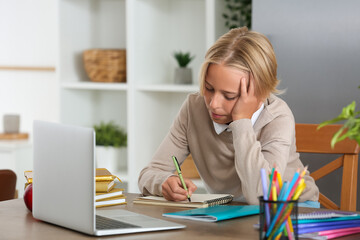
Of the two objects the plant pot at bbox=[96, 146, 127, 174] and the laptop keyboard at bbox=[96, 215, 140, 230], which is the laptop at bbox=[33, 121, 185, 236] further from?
the plant pot at bbox=[96, 146, 127, 174]

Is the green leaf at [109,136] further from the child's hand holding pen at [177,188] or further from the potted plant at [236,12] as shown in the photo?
the child's hand holding pen at [177,188]

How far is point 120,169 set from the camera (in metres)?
3.51

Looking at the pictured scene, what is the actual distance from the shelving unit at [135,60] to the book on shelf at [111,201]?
1.44 m

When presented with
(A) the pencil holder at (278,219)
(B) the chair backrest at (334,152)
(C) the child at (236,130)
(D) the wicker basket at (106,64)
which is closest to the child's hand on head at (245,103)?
(C) the child at (236,130)

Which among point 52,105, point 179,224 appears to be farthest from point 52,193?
point 52,105

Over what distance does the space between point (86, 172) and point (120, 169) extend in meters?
2.21

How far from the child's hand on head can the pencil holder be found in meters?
0.67

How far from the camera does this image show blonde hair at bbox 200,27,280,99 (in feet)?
5.83

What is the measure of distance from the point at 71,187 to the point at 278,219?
1.62ft

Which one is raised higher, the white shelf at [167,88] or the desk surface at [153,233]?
the white shelf at [167,88]

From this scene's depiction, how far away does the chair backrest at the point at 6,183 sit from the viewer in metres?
2.02

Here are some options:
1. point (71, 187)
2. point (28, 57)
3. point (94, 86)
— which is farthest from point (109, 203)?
point (28, 57)

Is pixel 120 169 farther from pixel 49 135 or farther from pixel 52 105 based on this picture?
pixel 49 135

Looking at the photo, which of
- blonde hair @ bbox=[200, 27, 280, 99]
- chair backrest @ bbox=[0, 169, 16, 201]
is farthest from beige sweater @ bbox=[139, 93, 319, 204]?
chair backrest @ bbox=[0, 169, 16, 201]
